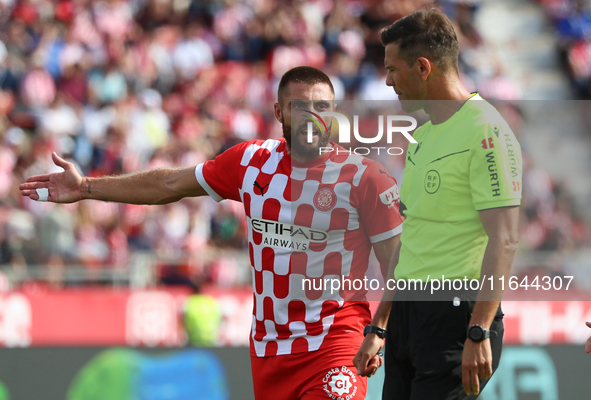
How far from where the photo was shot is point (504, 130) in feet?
9.95

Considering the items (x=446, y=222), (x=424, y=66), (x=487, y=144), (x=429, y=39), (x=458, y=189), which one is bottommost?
(x=446, y=222)

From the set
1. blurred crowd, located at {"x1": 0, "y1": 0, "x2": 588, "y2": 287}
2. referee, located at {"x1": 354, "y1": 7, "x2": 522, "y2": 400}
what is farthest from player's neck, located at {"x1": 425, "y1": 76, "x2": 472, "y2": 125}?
blurred crowd, located at {"x1": 0, "y1": 0, "x2": 588, "y2": 287}

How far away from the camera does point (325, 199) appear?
12.6ft

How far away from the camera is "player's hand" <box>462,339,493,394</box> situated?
2.87 m

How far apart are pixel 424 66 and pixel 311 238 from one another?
1127 mm

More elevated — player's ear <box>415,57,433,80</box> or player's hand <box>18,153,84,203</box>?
player's ear <box>415,57,433,80</box>

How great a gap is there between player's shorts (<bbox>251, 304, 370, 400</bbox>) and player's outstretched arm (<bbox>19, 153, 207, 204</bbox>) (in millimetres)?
1115

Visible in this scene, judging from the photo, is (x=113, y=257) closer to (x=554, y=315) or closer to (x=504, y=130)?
(x=554, y=315)

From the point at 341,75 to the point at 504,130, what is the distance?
32.3ft

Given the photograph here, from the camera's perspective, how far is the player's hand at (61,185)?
425 centimetres

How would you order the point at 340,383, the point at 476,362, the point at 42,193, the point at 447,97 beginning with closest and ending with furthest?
the point at 476,362
the point at 447,97
the point at 340,383
the point at 42,193

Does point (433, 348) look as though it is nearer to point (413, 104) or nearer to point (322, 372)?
point (322, 372)

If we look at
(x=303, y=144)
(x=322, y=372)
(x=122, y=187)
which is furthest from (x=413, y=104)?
(x=122, y=187)

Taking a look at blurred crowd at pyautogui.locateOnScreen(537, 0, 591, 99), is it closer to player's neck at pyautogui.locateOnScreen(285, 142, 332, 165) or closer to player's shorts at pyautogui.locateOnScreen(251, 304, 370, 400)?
player's neck at pyautogui.locateOnScreen(285, 142, 332, 165)
